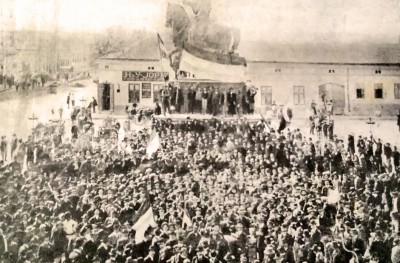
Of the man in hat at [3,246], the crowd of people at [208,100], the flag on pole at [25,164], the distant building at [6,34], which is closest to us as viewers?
the man in hat at [3,246]

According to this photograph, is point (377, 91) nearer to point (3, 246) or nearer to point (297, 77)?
point (297, 77)

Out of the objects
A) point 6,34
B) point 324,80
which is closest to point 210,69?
point 324,80

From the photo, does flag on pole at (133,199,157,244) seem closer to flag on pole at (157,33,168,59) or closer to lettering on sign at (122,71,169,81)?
lettering on sign at (122,71,169,81)

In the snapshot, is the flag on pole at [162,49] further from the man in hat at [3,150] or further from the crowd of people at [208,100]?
the man in hat at [3,150]

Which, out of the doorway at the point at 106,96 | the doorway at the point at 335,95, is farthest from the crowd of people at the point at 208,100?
the doorway at the point at 335,95

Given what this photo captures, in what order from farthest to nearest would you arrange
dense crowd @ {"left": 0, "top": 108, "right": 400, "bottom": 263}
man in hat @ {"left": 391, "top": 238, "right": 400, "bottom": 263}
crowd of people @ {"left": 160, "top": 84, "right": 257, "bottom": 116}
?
crowd of people @ {"left": 160, "top": 84, "right": 257, "bottom": 116}
man in hat @ {"left": 391, "top": 238, "right": 400, "bottom": 263}
dense crowd @ {"left": 0, "top": 108, "right": 400, "bottom": 263}

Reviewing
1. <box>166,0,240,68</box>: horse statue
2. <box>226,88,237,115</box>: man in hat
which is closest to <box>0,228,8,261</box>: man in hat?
<box>166,0,240,68</box>: horse statue

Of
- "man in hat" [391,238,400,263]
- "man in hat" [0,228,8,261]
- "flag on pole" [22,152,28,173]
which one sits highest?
"flag on pole" [22,152,28,173]
